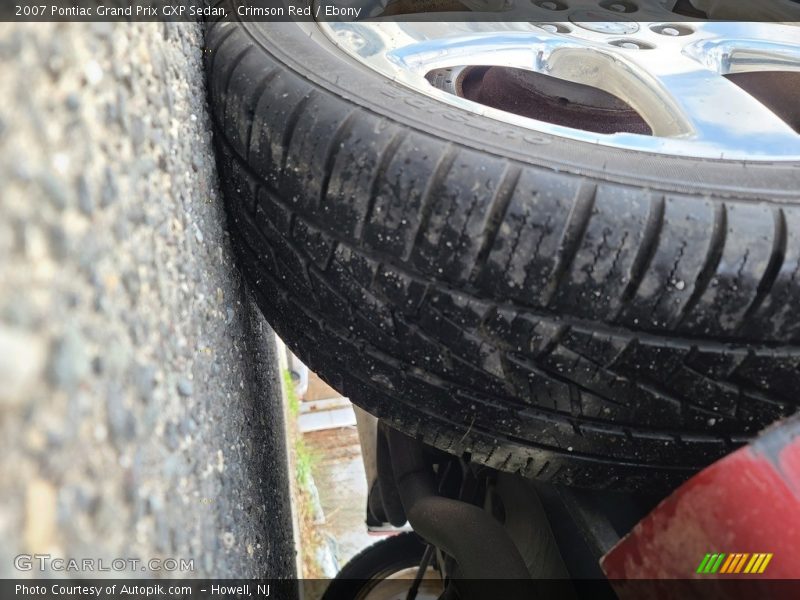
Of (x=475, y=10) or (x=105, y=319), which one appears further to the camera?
(x=475, y=10)

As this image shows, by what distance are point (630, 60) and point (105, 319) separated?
2.71ft

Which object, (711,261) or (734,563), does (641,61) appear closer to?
(711,261)

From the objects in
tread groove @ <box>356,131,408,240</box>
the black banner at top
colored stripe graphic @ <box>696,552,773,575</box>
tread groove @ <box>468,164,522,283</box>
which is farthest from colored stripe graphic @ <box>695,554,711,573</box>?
the black banner at top

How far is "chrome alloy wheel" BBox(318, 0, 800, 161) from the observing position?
748 millimetres

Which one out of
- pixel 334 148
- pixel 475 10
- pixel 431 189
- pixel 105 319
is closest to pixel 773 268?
pixel 431 189

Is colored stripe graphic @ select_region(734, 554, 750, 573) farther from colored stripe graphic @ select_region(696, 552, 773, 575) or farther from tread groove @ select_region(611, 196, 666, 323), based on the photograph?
tread groove @ select_region(611, 196, 666, 323)

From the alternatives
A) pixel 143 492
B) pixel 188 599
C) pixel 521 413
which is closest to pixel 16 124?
pixel 143 492

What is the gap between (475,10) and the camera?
1097 millimetres

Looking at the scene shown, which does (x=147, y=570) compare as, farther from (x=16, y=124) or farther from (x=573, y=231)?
(x=573, y=231)

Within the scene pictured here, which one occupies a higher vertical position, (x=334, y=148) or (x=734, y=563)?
(x=334, y=148)

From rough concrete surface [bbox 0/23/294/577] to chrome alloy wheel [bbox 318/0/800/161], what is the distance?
0.36 metres

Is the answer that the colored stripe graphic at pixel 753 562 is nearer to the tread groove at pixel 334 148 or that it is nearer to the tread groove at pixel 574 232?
the tread groove at pixel 574 232

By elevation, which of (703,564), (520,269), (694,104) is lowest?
(703,564)

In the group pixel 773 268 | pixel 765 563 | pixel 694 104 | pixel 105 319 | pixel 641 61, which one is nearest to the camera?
pixel 105 319
